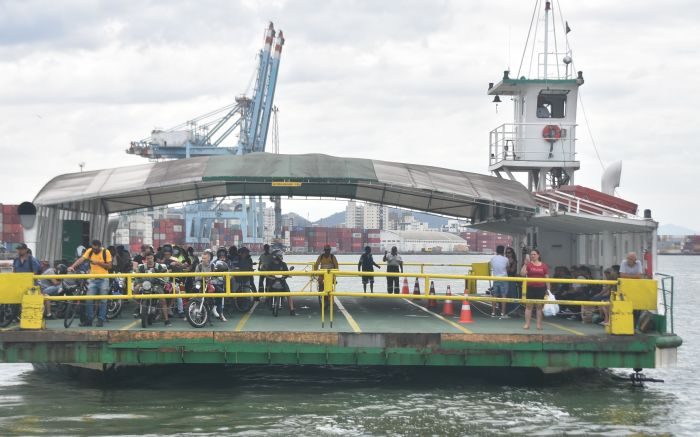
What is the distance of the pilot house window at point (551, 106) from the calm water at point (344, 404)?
12766 mm

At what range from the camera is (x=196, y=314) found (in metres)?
16.9

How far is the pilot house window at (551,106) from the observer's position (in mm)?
31188

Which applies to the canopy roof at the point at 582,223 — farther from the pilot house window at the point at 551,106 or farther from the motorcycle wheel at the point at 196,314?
the motorcycle wheel at the point at 196,314

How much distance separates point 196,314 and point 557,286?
30.5ft

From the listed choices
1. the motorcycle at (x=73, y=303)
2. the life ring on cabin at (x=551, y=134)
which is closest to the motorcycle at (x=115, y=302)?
the motorcycle at (x=73, y=303)

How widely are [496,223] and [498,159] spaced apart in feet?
9.86

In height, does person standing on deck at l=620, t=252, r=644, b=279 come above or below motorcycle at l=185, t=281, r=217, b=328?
above

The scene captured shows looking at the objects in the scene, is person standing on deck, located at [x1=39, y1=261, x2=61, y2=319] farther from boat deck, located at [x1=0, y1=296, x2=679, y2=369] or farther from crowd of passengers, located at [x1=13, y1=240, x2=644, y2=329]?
boat deck, located at [x1=0, y1=296, x2=679, y2=369]

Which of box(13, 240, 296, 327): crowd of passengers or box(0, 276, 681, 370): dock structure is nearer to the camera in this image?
box(0, 276, 681, 370): dock structure

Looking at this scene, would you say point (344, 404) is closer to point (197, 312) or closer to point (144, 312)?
point (197, 312)

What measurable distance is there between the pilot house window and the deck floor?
11382 millimetres

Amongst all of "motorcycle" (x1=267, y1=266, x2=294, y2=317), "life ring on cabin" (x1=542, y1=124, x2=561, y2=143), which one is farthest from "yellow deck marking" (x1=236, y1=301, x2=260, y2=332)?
"life ring on cabin" (x1=542, y1=124, x2=561, y2=143)

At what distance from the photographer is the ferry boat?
51.2ft

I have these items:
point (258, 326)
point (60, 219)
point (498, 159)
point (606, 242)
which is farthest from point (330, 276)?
point (498, 159)
